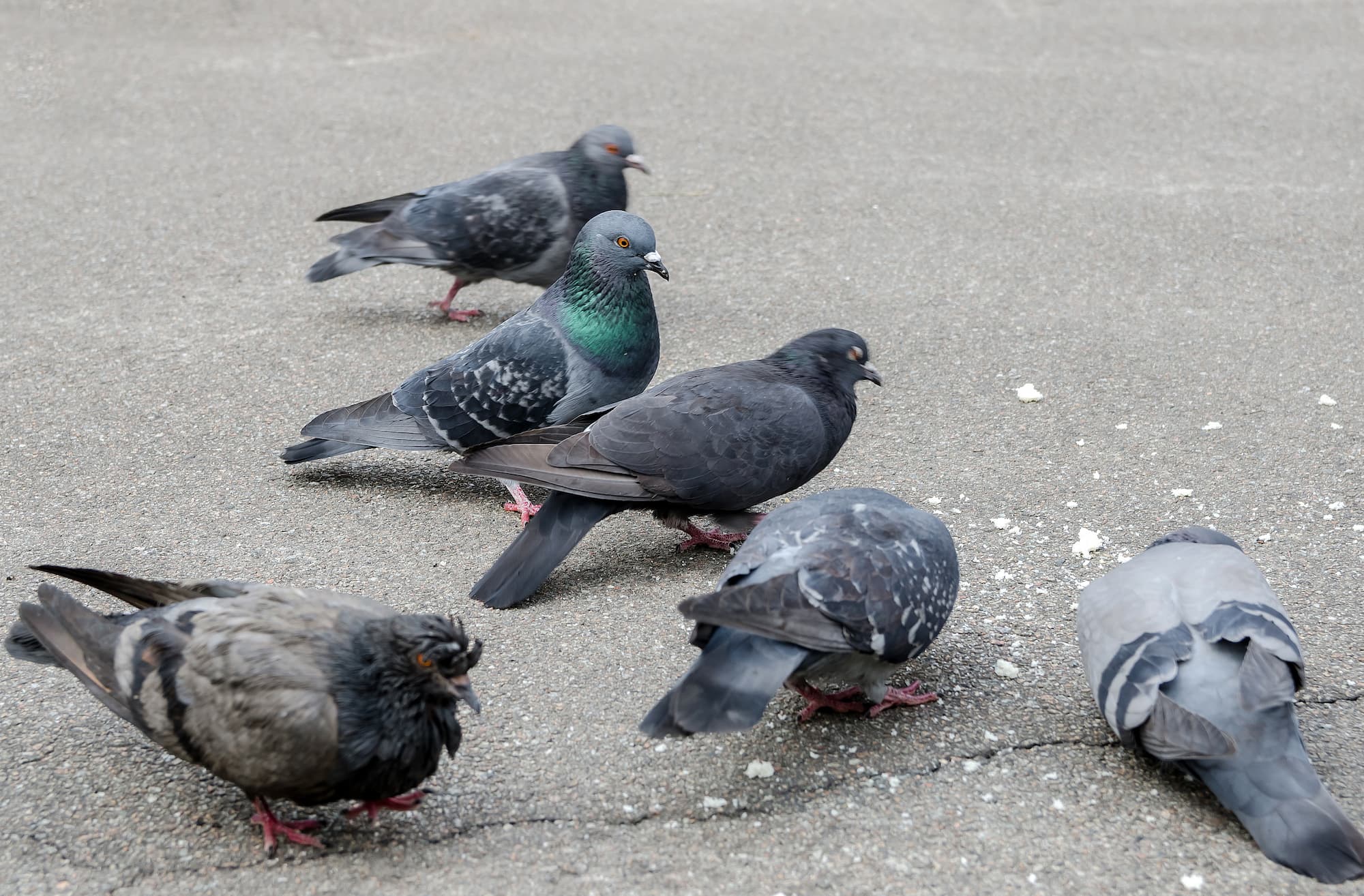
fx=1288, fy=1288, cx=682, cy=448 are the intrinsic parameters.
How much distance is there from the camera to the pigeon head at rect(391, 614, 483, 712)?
2.62 metres

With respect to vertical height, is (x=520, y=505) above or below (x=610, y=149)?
below

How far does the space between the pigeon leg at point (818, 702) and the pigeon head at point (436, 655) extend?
0.90 m

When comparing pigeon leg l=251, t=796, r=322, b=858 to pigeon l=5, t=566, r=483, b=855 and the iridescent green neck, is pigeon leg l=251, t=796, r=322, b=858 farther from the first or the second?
the iridescent green neck

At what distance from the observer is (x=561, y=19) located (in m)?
9.41

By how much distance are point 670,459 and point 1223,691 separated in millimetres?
1652

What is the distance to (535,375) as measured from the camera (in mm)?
4414

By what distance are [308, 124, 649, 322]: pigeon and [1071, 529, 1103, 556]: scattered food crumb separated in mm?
2602

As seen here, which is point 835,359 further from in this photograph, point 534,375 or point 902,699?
point 902,699

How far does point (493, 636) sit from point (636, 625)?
0.40 meters

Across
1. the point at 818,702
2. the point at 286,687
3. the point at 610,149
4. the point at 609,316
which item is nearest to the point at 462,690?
the point at 286,687

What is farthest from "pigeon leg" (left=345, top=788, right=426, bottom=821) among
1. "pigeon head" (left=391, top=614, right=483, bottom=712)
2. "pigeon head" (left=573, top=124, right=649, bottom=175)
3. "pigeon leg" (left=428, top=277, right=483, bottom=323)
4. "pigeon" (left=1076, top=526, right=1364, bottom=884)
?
"pigeon head" (left=573, top=124, right=649, bottom=175)

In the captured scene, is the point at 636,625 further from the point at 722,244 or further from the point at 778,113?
the point at 778,113

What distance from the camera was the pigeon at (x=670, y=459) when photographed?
149 inches

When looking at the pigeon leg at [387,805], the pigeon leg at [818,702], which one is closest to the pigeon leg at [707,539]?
the pigeon leg at [818,702]
